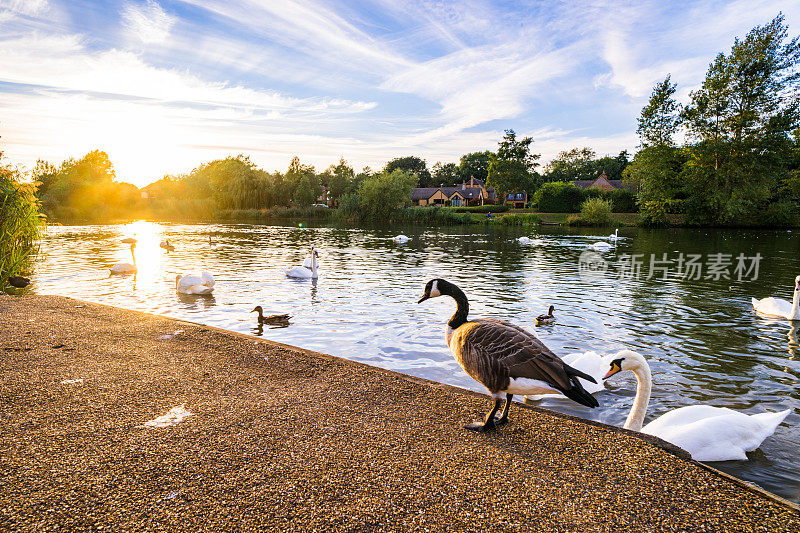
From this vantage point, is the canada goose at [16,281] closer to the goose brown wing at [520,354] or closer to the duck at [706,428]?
the goose brown wing at [520,354]

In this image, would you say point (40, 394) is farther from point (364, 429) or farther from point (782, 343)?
point (782, 343)

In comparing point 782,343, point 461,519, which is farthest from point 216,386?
point 782,343

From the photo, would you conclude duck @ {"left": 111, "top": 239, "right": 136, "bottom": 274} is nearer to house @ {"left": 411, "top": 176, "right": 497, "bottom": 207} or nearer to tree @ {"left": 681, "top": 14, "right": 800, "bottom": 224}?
tree @ {"left": 681, "top": 14, "right": 800, "bottom": 224}

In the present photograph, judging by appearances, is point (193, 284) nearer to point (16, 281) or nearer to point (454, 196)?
point (16, 281)

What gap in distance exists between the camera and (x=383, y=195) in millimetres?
74062

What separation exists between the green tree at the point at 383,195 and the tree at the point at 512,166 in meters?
31.4

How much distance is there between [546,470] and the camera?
13.5 ft

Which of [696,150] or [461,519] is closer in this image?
[461,519]

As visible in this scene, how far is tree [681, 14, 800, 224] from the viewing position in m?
55.3

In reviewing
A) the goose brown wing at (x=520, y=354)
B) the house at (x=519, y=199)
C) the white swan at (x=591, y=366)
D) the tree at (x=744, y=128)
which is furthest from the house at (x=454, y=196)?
the goose brown wing at (x=520, y=354)

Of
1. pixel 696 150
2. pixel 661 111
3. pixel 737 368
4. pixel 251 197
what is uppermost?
pixel 661 111

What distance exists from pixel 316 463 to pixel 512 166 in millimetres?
101093

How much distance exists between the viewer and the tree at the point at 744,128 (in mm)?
55281

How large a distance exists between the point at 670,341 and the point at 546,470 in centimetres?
872
